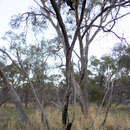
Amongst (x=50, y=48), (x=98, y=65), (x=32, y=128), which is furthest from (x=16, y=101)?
(x=98, y=65)

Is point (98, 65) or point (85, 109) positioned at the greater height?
point (98, 65)

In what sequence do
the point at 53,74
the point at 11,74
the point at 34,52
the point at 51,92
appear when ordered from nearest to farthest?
the point at 34,52 → the point at 53,74 → the point at 11,74 → the point at 51,92

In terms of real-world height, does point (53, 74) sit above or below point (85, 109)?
above

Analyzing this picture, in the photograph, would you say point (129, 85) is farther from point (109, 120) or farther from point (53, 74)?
point (109, 120)

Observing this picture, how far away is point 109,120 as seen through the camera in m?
5.46

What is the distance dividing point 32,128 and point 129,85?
13351mm

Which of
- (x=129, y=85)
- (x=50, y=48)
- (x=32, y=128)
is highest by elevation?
(x=50, y=48)

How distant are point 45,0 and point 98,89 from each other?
47.0 ft

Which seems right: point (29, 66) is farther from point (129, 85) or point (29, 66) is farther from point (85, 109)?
point (129, 85)

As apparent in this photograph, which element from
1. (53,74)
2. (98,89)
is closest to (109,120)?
(53,74)

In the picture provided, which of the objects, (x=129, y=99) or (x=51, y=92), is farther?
(x=129, y=99)

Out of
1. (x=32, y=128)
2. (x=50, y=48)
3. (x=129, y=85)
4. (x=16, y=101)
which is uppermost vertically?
(x=50, y=48)

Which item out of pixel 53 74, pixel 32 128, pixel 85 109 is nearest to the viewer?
pixel 32 128

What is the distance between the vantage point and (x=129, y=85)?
54.1 ft
